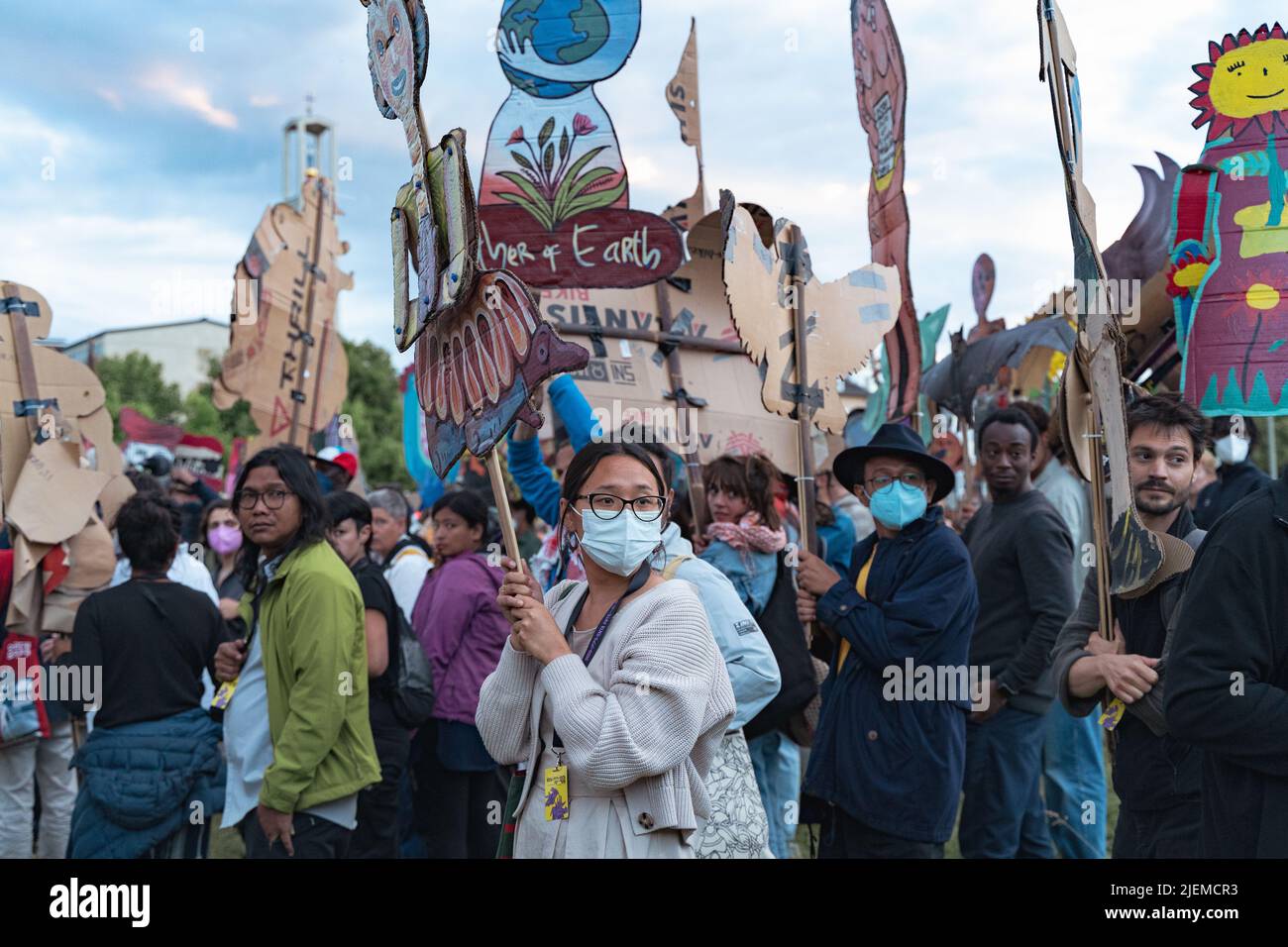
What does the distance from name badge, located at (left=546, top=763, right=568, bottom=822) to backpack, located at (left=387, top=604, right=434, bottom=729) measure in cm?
214

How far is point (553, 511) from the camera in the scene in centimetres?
469

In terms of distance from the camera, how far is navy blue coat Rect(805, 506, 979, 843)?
12.4 ft

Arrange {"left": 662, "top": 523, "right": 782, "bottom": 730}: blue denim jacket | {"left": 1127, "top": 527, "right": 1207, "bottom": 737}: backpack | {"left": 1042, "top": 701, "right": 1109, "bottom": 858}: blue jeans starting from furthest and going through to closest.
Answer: {"left": 1042, "top": 701, "right": 1109, "bottom": 858}: blue jeans, {"left": 662, "top": 523, "right": 782, "bottom": 730}: blue denim jacket, {"left": 1127, "top": 527, "right": 1207, "bottom": 737}: backpack

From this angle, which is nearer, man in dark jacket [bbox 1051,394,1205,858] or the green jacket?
man in dark jacket [bbox 1051,394,1205,858]

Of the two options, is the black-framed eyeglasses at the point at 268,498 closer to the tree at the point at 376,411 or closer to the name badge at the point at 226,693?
the name badge at the point at 226,693

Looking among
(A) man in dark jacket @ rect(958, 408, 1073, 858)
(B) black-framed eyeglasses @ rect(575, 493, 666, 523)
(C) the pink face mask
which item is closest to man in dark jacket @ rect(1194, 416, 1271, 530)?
(A) man in dark jacket @ rect(958, 408, 1073, 858)

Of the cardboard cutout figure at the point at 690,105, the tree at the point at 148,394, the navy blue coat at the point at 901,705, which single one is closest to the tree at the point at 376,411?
the tree at the point at 148,394

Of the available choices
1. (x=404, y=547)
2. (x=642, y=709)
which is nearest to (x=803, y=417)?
(x=642, y=709)

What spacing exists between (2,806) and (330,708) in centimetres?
259

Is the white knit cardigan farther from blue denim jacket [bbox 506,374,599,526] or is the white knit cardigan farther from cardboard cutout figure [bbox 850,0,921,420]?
cardboard cutout figure [bbox 850,0,921,420]

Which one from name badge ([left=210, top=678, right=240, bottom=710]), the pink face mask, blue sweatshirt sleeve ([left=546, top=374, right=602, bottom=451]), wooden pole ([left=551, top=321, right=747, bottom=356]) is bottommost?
name badge ([left=210, top=678, right=240, bottom=710])

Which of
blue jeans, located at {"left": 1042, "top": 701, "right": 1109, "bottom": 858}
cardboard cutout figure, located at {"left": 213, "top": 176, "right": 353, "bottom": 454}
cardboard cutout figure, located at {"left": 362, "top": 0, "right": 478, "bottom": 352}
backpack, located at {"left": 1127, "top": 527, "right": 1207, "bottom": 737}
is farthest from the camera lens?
cardboard cutout figure, located at {"left": 213, "top": 176, "right": 353, "bottom": 454}

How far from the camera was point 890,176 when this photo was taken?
4.90 m
